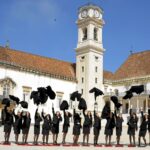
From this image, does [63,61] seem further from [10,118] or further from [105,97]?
[10,118]

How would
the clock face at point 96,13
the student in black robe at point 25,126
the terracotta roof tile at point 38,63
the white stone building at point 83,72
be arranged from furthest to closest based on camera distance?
the clock face at point 96,13
the terracotta roof tile at point 38,63
the white stone building at point 83,72
the student in black robe at point 25,126

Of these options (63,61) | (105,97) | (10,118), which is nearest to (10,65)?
(63,61)

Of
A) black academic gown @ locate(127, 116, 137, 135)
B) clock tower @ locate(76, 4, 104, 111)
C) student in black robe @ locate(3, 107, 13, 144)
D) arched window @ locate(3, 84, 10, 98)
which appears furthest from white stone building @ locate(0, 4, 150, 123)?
black academic gown @ locate(127, 116, 137, 135)

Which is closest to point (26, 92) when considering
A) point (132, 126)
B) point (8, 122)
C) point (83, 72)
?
point (83, 72)

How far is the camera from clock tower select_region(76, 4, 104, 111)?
171 feet

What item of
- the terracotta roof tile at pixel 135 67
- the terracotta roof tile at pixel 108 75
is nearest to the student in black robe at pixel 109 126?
the terracotta roof tile at pixel 135 67

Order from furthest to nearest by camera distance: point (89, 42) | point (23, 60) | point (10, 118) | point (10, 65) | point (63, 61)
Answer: point (63, 61) → point (89, 42) → point (23, 60) → point (10, 65) → point (10, 118)

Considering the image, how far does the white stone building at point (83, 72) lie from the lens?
1834 inches

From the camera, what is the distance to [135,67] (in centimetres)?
5481

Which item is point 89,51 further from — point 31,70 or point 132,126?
point 132,126

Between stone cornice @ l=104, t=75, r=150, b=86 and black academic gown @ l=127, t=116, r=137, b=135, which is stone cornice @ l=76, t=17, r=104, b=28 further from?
black academic gown @ l=127, t=116, r=137, b=135

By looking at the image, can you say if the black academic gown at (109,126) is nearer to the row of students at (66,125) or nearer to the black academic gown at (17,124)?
the row of students at (66,125)

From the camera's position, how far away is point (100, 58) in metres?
54.4

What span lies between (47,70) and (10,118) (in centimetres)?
3313
